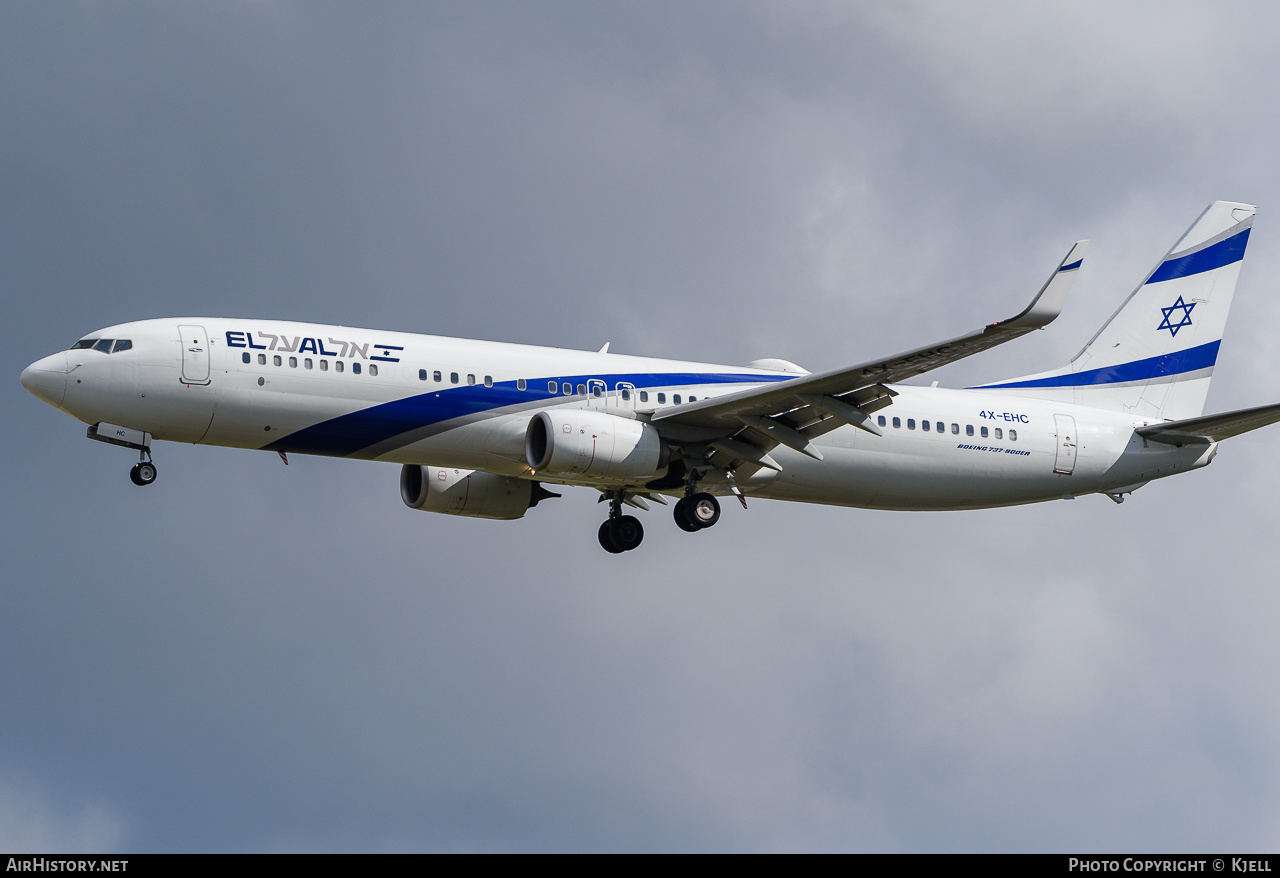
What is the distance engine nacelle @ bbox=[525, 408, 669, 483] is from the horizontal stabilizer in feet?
48.1

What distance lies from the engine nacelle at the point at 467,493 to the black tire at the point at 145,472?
8598 millimetres

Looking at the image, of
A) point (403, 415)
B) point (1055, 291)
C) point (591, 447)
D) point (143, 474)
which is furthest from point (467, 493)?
point (1055, 291)

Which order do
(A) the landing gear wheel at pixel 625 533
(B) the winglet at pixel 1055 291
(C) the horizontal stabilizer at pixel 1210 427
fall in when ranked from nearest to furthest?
(B) the winglet at pixel 1055 291 < (C) the horizontal stabilizer at pixel 1210 427 < (A) the landing gear wheel at pixel 625 533

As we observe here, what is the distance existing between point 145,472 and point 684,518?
13073 millimetres

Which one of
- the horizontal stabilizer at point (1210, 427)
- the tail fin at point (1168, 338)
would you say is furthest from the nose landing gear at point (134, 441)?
the horizontal stabilizer at point (1210, 427)

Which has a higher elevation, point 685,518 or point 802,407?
point 802,407

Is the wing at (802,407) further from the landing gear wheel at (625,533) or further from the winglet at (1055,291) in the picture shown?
the landing gear wheel at (625,533)

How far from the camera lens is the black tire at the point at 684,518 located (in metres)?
39.4

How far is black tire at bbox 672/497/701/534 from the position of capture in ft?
129

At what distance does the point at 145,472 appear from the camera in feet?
116

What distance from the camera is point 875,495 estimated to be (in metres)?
41.0

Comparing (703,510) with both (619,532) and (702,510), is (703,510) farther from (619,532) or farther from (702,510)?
(619,532)

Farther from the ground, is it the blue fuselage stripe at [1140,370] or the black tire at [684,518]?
the blue fuselage stripe at [1140,370]
